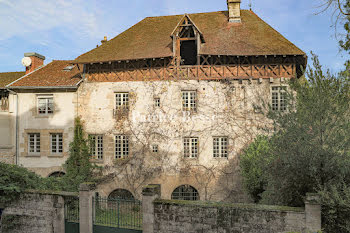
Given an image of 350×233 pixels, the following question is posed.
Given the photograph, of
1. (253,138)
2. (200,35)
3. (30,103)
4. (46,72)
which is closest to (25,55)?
(46,72)

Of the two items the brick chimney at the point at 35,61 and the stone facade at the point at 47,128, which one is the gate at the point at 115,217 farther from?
the brick chimney at the point at 35,61

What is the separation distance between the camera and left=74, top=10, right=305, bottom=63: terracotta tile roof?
1578cm

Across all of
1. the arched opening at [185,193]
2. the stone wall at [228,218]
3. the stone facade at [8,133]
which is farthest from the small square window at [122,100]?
the stone wall at [228,218]

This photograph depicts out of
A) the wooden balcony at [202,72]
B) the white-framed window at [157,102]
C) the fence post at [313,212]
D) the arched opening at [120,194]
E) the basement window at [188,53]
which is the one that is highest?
the basement window at [188,53]

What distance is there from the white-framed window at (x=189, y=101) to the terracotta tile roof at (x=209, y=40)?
2.30 m

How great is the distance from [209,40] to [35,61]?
39.4 ft

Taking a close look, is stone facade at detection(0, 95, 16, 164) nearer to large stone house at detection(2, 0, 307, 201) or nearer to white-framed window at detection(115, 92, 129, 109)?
large stone house at detection(2, 0, 307, 201)

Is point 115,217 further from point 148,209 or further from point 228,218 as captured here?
point 228,218

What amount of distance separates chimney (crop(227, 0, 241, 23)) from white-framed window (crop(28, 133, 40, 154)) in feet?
44.8

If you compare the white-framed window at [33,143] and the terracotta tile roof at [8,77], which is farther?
A: the terracotta tile roof at [8,77]

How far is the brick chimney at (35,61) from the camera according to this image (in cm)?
1981

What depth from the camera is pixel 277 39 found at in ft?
53.6

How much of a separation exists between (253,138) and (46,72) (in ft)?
44.1

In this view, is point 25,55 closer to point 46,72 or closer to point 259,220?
point 46,72
